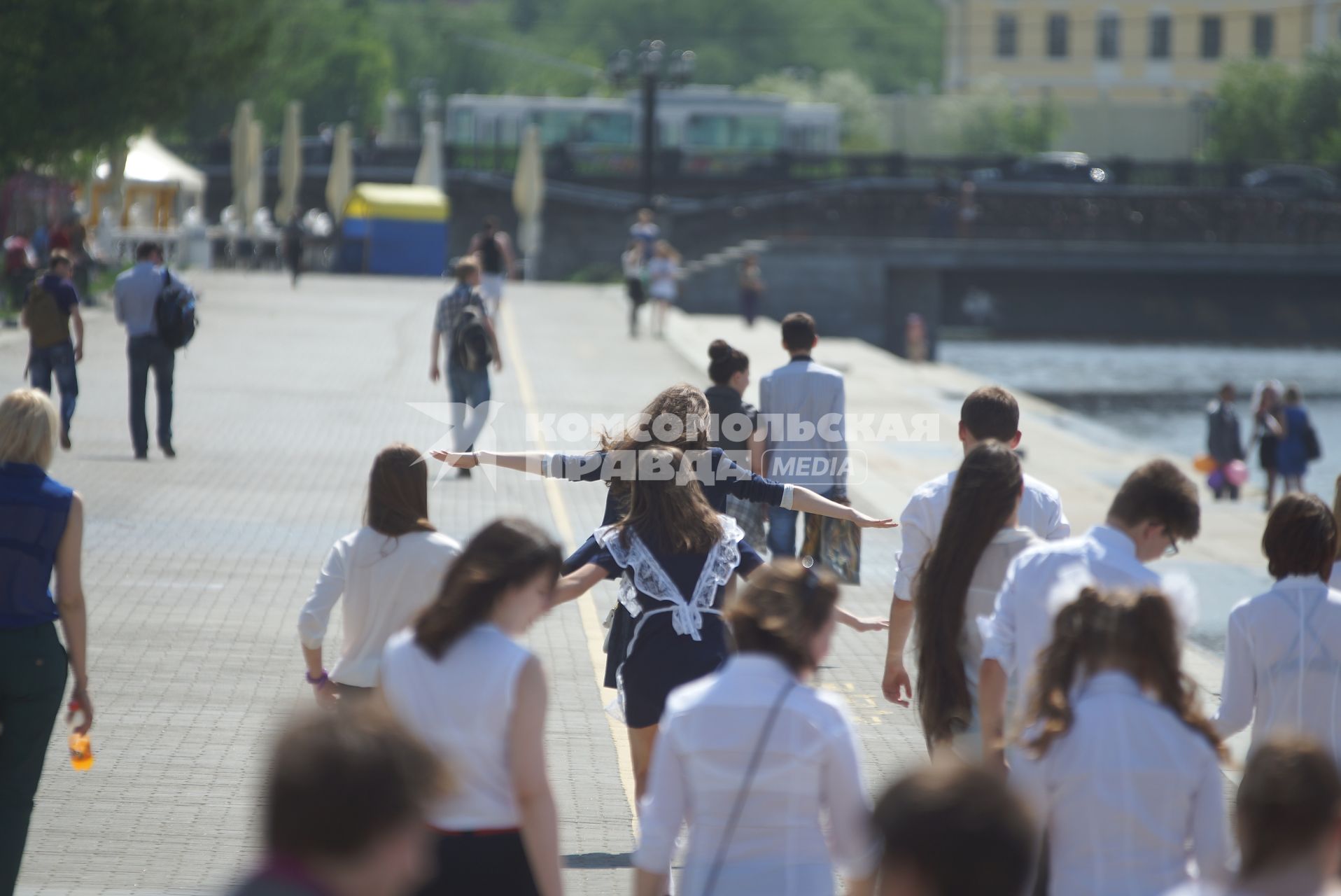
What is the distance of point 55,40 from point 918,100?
6697 cm

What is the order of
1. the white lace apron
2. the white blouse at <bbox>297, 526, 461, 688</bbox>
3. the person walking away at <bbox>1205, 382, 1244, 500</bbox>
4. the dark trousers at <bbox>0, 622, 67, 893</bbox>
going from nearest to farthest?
the white blouse at <bbox>297, 526, 461, 688</bbox>
the dark trousers at <bbox>0, 622, 67, 893</bbox>
the white lace apron
the person walking away at <bbox>1205, 382, 1244, 500</bbox>

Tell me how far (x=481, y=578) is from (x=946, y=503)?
2.16m

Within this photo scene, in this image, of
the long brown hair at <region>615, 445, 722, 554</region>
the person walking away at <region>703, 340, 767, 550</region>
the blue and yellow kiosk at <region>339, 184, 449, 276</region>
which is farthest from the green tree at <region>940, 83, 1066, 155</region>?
the long brown hair at <region>615, 445, 722, 554</region>

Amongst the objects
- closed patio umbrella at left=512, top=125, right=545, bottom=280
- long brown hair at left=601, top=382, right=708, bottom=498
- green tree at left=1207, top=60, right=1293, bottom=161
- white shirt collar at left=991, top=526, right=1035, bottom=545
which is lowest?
white shirt collar at left=991, top=526, right=1035, bottom=545

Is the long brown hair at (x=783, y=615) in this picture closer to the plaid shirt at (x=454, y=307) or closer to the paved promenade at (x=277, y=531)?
the paved promenade at (x=277, y=531)

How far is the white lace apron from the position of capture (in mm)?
5699

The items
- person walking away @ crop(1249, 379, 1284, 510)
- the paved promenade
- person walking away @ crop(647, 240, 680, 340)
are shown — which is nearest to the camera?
the paved promenade

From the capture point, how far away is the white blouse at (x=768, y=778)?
12.8 feet

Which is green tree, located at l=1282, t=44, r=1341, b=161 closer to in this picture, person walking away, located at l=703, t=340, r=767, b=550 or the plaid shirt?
the plaid shirt

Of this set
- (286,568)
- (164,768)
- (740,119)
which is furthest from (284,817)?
(740,119)

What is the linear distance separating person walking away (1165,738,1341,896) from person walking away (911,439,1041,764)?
6.73ft

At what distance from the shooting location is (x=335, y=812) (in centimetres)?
279

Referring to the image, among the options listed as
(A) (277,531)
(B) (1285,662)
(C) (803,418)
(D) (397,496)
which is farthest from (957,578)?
(A) (277,531)

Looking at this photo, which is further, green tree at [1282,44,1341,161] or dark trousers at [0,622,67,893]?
green tree at [1282,44,1341,161]
